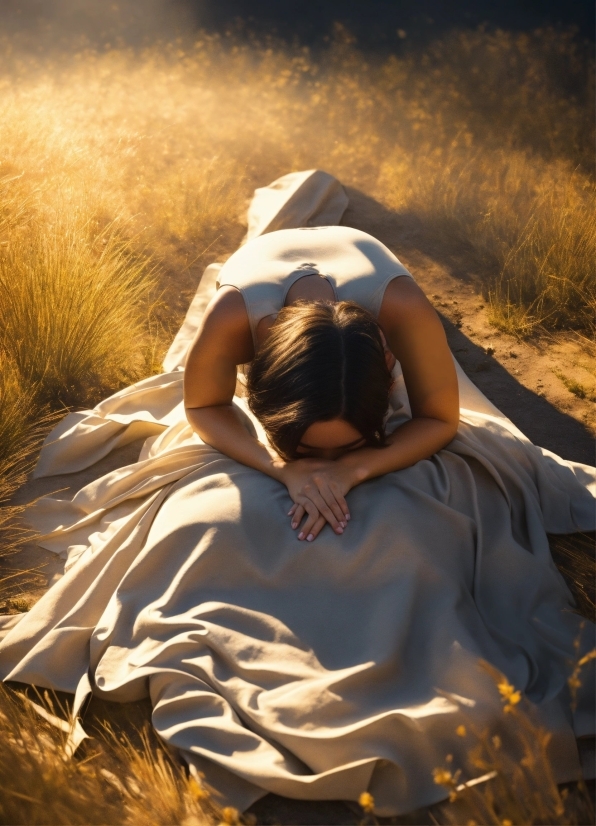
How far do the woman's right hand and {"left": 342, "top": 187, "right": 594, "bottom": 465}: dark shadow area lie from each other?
147 centimetres

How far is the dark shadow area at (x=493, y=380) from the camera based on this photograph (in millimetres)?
3580

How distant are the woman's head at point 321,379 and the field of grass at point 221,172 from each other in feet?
3.62

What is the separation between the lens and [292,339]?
7.80 feet

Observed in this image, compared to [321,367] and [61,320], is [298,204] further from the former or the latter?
[321,367]

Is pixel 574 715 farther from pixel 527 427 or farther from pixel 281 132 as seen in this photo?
pixel 281 132

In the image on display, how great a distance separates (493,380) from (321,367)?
2002 millimetres

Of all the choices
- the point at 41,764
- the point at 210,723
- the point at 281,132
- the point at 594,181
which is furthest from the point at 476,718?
the point at 281,132

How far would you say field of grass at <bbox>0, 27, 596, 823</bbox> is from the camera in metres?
3.76

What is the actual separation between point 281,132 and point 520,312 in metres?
3.86

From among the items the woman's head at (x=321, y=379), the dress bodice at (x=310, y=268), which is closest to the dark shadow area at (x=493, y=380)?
the dress bodice at (x=310, y=268)

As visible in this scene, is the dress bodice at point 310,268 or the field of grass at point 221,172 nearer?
the dress bodice at point 310,268

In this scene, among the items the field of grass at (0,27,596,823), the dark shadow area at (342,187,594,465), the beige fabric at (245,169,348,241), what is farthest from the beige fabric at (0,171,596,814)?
the beige fabric at (245,169,348,241)

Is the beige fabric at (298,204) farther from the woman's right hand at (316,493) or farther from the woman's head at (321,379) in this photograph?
the woman's right hand at (316,493)

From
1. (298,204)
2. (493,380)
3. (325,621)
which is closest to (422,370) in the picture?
(325,621)
